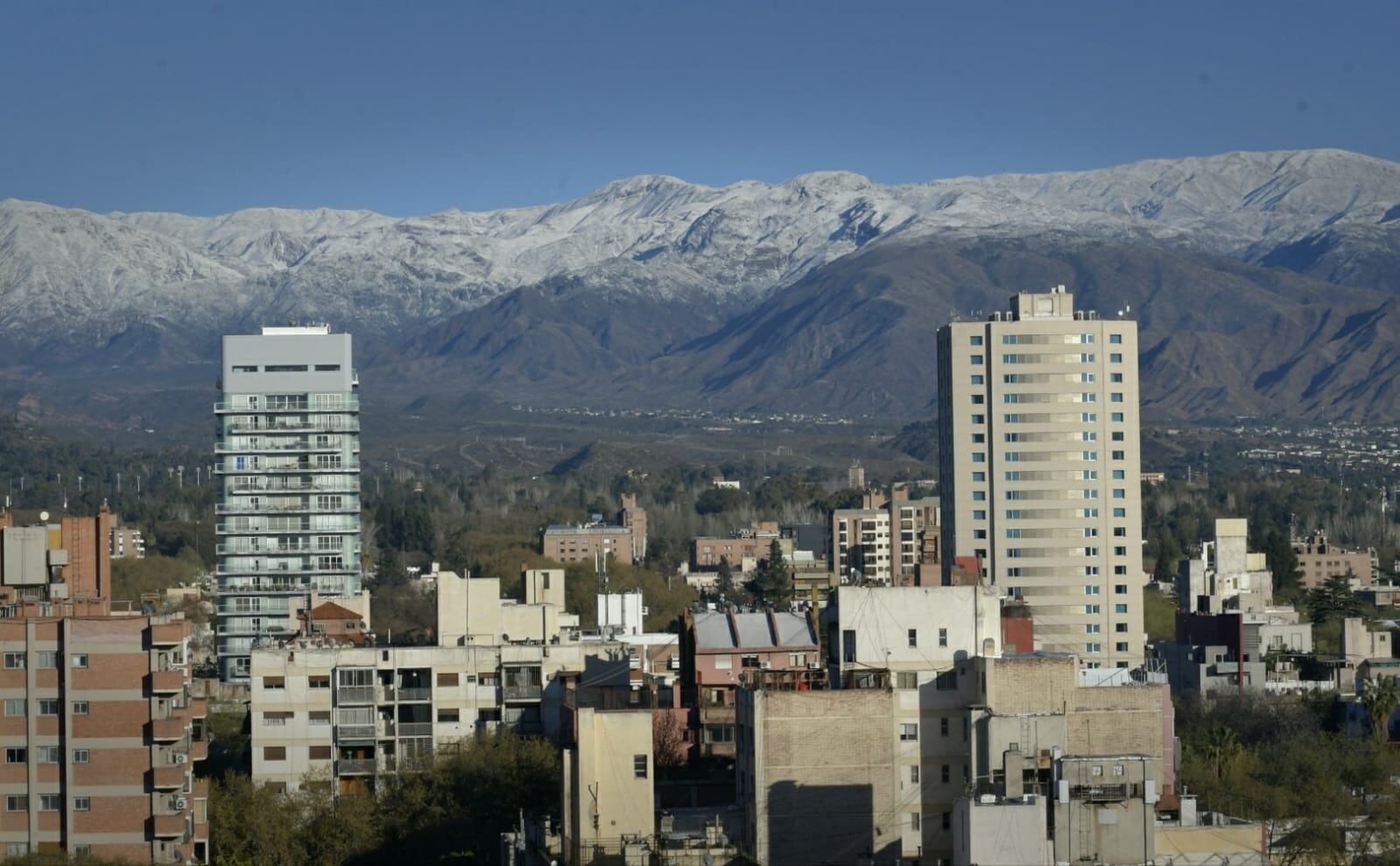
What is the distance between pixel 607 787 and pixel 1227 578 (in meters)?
84.5

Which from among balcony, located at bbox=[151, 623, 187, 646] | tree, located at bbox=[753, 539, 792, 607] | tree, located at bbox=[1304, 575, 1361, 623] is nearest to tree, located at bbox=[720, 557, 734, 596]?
tree, located at bbox=[753, 539, 792, 607]

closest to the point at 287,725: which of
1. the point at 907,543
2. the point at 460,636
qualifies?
the point at 460,636

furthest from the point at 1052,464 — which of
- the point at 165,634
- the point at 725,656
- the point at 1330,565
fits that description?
the point at 165,634

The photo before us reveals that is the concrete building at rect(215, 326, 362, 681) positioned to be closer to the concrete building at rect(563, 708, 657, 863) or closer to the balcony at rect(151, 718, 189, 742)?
the balcony at rect(151, 718, 189, 742)

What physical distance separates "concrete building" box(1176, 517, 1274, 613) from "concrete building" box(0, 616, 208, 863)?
65453 mm

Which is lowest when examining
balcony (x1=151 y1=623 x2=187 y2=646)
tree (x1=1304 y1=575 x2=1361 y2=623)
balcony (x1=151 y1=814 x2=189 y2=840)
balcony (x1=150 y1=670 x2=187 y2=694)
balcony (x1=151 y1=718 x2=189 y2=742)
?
tree (x1=1304 y1=575 x2=1361 y2=623)

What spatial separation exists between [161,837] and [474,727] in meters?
14.2

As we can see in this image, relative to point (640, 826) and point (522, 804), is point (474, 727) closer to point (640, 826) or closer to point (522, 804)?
point (522, 804)

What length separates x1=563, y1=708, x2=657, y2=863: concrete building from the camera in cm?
4244

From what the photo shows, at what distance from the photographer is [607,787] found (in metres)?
43.2

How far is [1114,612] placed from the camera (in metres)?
103

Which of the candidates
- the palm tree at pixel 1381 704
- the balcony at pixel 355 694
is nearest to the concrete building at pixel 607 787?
the balcony at pixel 355 694

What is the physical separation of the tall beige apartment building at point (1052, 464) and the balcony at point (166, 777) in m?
58.0

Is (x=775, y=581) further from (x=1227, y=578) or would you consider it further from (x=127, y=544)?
(x=127, y=544)
